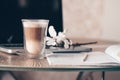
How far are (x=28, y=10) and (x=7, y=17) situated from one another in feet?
0.34

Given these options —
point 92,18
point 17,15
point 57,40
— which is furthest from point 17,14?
point 92,18

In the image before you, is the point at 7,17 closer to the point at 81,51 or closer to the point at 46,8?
the point at 46,8

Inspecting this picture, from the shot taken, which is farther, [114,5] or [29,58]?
[114,5]

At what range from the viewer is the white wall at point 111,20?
1576 millimetres

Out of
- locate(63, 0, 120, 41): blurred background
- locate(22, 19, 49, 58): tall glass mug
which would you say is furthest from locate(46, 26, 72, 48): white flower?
locate(63, 0, 120, 41): blurred background

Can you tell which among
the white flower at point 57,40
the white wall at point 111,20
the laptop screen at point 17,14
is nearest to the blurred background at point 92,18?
the white wall at point 111,20

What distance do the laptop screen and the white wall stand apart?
0.47 metres

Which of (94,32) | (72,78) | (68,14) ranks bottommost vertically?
(72,78)

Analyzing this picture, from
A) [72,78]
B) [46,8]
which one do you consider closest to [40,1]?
[46,8]

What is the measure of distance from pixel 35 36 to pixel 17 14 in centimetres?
34

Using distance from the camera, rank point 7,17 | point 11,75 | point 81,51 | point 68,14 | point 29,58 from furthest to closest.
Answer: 1. point 68,14
2. point 11,75
3. point 7,17
4. point 81,51
5. point 29,58

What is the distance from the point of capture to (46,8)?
48.1 inches

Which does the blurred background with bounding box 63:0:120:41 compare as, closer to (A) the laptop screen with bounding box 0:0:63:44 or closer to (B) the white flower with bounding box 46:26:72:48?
(A) the laptop screen with bounding box 0:0:63:44

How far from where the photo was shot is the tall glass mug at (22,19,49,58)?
0.88 meters
